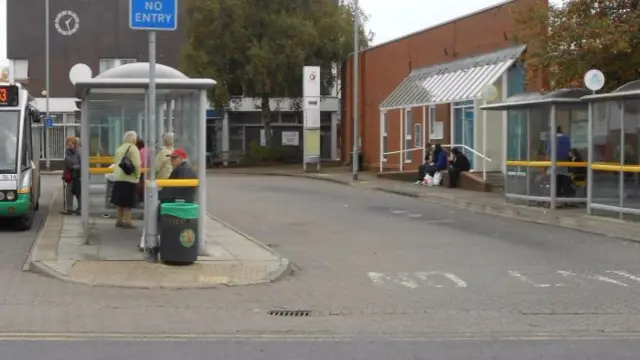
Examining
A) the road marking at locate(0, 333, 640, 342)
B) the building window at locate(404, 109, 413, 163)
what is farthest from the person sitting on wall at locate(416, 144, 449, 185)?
the road marking at locate(0, 333, 640, 342)

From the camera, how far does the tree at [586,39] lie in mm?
19297

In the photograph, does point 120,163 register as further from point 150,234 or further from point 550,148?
point 550,148

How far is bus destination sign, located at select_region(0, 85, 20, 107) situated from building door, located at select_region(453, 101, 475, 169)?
16.9m

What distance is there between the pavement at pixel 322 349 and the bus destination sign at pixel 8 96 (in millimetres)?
9545

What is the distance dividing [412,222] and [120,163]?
6.95 meters

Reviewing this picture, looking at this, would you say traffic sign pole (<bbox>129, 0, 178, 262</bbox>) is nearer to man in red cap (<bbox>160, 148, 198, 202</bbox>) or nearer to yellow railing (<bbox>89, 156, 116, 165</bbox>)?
man in red cap (<bbox>160, 148, 198, 202</bbox>)

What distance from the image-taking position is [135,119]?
17.7 m

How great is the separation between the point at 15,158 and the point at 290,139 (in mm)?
38483

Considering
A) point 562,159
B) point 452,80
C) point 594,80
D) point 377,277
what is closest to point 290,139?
point 452,80

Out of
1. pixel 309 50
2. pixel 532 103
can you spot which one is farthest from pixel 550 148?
pixel 309 50

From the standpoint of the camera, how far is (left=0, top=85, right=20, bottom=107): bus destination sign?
16.1 m

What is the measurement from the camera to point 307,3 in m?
45.3

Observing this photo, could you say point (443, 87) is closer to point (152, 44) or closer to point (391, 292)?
point (152, 44)

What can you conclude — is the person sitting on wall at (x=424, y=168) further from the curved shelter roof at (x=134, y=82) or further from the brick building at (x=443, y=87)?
the curved shelter roof at (x=134, y=82)
